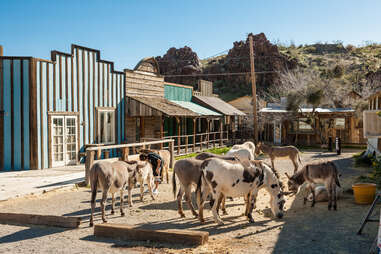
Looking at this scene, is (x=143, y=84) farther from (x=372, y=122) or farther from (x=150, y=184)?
(x=372, y=122)

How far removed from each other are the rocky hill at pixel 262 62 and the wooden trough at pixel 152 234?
46468 millimetres

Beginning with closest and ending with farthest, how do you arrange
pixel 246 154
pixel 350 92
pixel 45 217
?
pixel 45 217 → pixel 246 154 → pixel 350 92

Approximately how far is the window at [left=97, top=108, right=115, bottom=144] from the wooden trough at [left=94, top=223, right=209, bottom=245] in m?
10.8

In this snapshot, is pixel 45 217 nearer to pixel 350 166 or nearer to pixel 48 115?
pixel 48 115

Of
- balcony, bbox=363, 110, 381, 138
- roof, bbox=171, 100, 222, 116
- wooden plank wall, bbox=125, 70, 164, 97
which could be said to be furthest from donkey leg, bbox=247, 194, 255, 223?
roof, bbox=171, 100, 222, 116

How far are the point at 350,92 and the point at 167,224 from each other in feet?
96.8

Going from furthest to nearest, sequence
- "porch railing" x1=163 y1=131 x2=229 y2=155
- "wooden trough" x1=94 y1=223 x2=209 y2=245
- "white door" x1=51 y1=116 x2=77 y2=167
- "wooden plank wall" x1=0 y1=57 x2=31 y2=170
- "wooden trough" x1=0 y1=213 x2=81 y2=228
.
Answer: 1. "porch railing" x1=163 y1=131 x2=229 y2=155
2. "white door" x1=51 y1=116 x2=77 y2=167
3. "wooden plank wall" x1=0 y1=57 x2=31 y2=170
4. "wooden trough" x1=0 y1=213 x2=81 y2=228
5. "wooden trough" x1=94 y1=223 x2=209 y2=245

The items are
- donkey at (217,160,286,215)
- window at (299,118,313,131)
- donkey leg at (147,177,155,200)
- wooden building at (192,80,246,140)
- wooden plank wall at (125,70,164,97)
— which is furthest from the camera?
window at (299,118,313,131)

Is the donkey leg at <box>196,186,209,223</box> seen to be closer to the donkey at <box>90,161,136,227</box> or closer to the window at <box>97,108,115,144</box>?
the donkey at <box>90,161,136,227</box>

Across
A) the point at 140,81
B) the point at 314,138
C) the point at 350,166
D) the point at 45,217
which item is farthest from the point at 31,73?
the point at 314,138

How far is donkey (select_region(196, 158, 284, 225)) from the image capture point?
718 cm

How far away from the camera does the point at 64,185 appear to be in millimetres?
10836

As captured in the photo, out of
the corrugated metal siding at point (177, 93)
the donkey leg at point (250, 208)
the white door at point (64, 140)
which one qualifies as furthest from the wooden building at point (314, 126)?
the donkey leg at point (250, 208)

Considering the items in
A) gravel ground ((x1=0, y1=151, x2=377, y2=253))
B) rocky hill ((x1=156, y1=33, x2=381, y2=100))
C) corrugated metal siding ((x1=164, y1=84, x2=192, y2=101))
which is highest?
rocky hill ((x1=156, y1=33, x2=381, y2=100))
